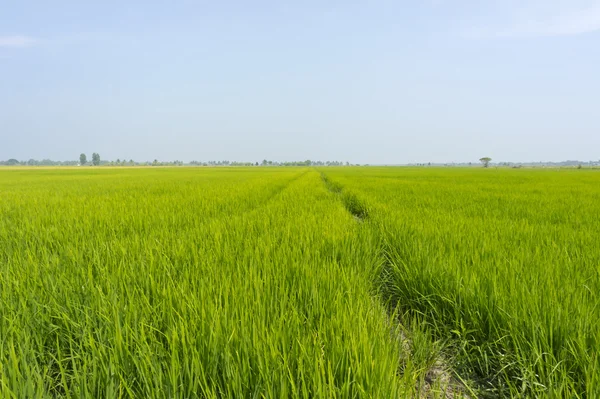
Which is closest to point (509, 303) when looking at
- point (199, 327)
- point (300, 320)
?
point (300, 320)

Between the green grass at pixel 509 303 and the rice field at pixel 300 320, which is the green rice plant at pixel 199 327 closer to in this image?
the rice field at pixel 300 320

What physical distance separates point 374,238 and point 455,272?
1.36m

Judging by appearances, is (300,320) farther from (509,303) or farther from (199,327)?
(509,303)

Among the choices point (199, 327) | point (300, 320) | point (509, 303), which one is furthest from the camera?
point (509, 303)

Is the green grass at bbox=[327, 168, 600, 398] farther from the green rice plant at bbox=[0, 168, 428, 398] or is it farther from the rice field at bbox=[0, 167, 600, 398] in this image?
the green rice plant at bbox=[0, 168, 428, 398]

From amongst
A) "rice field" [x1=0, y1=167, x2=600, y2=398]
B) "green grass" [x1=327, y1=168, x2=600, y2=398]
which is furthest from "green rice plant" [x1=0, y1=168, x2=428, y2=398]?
"green grass" [x1=327, y1=168, x2=600, y2=398]

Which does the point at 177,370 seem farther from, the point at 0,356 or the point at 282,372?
the point at 0,356

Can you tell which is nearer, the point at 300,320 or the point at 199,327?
the point at 199,327

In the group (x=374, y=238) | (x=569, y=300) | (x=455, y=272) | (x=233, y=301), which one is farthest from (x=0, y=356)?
(x=374, y=238)

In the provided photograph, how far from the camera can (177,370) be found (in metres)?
0.91

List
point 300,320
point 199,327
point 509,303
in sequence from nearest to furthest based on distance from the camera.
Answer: point 199,327, point 300,320, point 509,303

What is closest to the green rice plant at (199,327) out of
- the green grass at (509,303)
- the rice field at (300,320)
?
the rice field at (300,320)

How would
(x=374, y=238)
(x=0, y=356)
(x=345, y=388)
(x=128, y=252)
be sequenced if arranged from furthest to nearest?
(x=374, y=238) → (x=128, y=252) → (x=0, y=356) → (x=345, y=388)

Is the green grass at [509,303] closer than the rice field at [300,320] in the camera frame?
No
